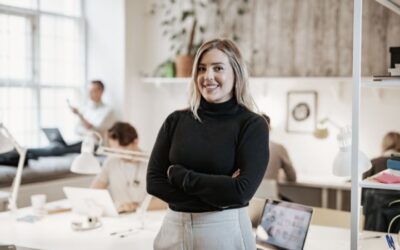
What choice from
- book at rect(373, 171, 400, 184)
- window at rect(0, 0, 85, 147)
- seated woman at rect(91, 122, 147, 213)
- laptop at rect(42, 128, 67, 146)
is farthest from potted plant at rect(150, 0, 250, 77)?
book at rect(373, 171, 400, 184)

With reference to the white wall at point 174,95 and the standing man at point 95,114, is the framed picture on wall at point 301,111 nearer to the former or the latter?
the white wall at point 174,95

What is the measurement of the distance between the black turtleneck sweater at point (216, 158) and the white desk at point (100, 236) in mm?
697

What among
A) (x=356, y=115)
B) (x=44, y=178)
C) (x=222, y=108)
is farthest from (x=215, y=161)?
(x=44, y=178)

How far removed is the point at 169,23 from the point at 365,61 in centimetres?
218

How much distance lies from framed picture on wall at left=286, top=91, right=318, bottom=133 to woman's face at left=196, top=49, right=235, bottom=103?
3685mm

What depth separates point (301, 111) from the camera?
551 cm

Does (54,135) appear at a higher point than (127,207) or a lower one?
higher

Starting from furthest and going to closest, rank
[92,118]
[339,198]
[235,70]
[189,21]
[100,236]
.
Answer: [189,21] < [92,118] < [339,198] < [100,236] < [235,70]

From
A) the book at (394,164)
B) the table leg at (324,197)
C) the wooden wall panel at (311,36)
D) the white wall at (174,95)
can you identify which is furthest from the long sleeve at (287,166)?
the book at (394,164)

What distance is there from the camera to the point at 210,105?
1893 mm

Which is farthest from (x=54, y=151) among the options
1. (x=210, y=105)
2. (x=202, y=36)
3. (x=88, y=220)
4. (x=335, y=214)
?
(x=210, y=105)

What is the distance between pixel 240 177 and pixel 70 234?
1204mm

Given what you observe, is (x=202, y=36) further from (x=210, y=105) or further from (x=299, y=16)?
(x=210, y=105)

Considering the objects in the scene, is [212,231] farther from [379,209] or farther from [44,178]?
[44,178]
